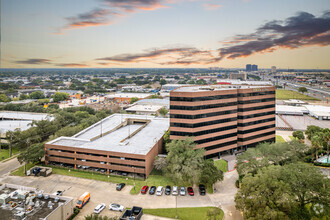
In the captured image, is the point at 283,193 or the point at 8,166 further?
the point at 8,166

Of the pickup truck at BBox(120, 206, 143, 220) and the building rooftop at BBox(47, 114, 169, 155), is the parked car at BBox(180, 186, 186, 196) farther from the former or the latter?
the building rooftop at BBox(47, 114, 169, 155)

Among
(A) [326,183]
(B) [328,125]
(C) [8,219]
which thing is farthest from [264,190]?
(B) [328,125]

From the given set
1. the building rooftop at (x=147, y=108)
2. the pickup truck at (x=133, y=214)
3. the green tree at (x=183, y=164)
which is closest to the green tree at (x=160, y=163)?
the green tree at (x=183, y=164)

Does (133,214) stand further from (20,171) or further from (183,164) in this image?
(20,171)

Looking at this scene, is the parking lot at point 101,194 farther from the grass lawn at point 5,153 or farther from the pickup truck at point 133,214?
the grass lawn at point 5,153

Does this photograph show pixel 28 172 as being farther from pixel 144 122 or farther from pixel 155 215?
pixel 144 122

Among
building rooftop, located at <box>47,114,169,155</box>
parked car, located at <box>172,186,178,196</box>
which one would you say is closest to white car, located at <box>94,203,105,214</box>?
parked car, located at <box>172,186,178,196</box>

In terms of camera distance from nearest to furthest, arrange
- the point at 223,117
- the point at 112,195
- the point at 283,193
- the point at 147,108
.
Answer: the point at 283,193 < the point at 112,195 < the point at 223,117 < the point at 147,108

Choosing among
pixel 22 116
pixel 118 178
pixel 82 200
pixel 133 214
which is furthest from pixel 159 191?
pixel 22 116
